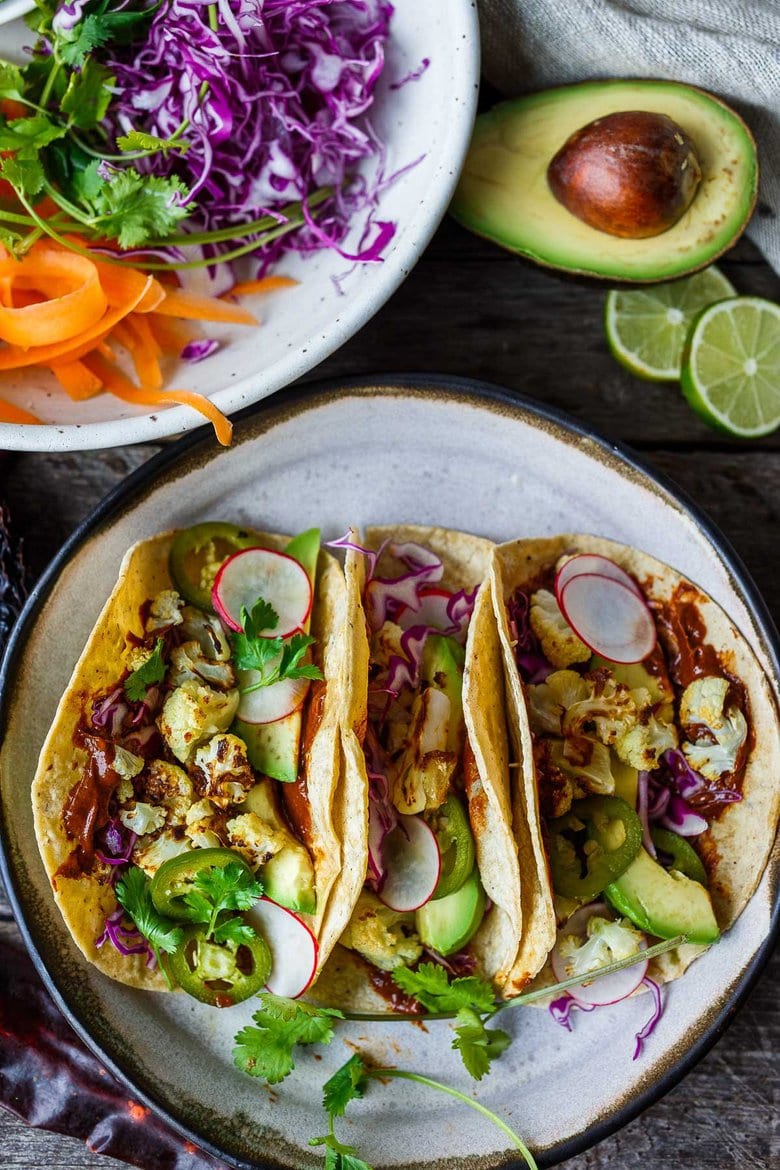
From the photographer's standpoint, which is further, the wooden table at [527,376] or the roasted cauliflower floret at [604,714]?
the wooden table at [527,376]

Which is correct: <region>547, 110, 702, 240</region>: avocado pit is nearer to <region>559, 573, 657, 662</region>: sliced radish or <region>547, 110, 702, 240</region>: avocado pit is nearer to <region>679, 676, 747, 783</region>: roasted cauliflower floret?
<region>559, 573, 657, 662</region>: sliced radish

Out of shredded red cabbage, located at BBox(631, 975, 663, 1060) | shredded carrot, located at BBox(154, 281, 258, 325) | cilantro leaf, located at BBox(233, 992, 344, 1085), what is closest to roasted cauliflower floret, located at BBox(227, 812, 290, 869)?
cilantro leaf, located at BBox(233, 992, 344, 1085)

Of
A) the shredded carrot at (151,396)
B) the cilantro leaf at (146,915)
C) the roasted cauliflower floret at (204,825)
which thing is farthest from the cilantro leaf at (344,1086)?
the shredded carrot at (151,396)

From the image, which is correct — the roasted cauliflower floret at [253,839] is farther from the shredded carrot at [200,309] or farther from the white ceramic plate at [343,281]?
the shredded carrot at [200,309]

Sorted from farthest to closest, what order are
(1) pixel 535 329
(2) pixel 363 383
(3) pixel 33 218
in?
1. (1) pixel 535 329
2. (2) pixel 363 383
3. (3) pixel 33 218

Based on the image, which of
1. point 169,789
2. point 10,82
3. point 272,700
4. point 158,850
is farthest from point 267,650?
point 10,82

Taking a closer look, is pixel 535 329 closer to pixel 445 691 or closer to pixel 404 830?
pixel 445 691

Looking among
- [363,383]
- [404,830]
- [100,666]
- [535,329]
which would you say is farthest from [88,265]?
[404,830]
